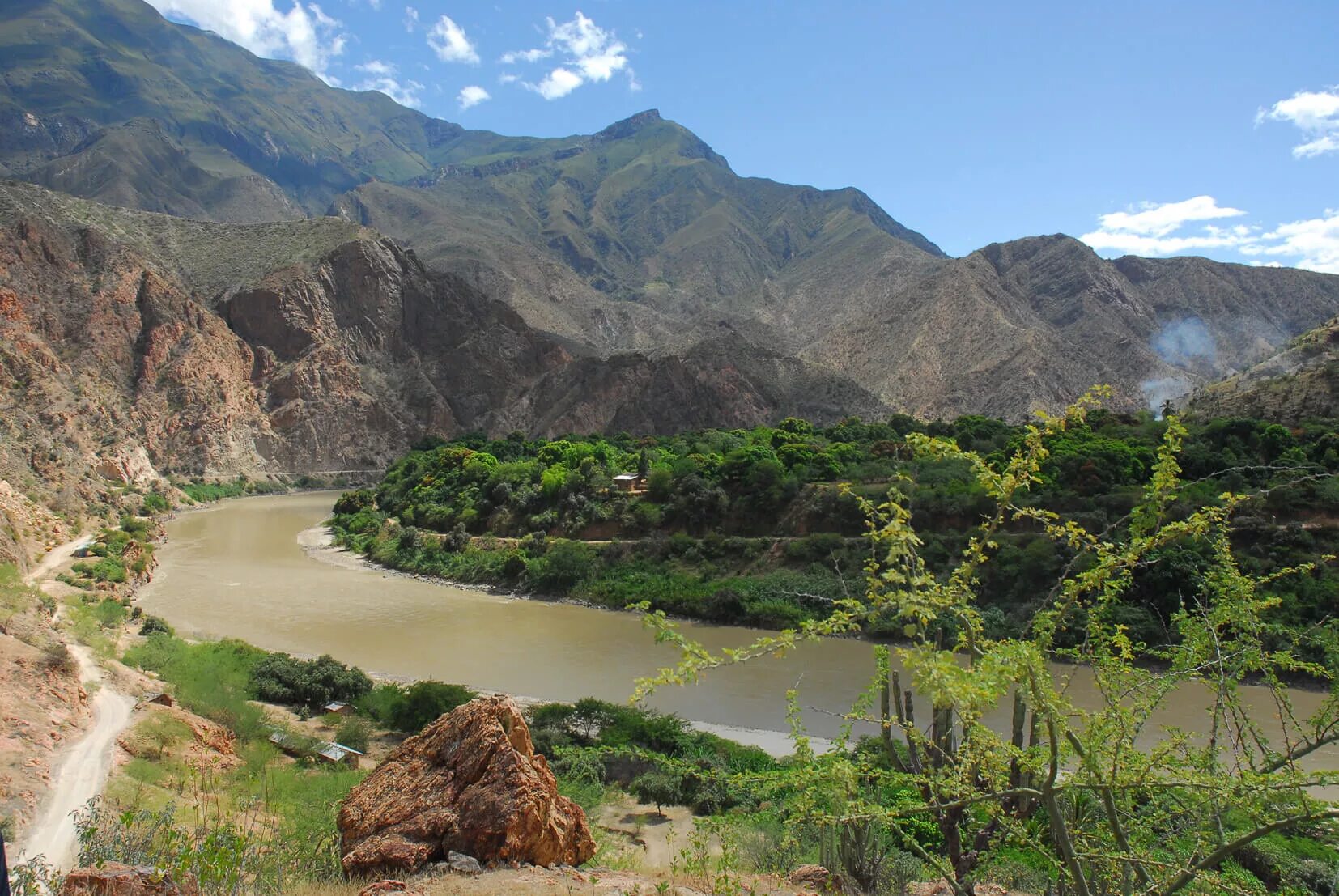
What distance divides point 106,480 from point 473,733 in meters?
52.0

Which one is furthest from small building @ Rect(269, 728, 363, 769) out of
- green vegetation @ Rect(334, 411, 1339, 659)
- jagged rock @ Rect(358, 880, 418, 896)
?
green vegetation @ Rect(334, 411, 1339, 659)

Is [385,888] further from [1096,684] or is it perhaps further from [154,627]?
[154,627]

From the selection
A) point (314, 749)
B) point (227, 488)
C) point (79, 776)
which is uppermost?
point (79, 776)

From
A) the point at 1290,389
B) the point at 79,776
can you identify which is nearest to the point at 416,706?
the point at 79,776

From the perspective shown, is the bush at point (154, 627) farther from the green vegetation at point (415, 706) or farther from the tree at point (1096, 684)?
the tree at point (1096, 684)

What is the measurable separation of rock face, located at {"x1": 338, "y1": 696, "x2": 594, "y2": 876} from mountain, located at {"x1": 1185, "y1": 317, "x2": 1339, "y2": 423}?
31770 mm

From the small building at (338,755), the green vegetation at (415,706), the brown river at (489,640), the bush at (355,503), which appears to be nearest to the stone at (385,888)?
the small building at (338,755)

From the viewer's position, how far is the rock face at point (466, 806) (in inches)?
265

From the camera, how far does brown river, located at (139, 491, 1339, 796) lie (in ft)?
58.5

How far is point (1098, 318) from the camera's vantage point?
89.9 metres

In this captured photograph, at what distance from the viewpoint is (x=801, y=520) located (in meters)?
30.9

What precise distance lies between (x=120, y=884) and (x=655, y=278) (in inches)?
5556

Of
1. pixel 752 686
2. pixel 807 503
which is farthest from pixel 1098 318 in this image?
pixel 752 686

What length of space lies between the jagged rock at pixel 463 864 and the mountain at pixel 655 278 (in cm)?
6396
